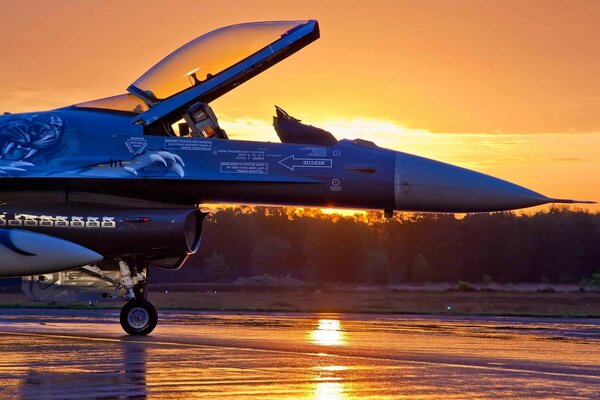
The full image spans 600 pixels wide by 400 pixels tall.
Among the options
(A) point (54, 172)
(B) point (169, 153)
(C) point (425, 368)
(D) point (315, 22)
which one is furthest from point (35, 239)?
(C) point (425, 368)

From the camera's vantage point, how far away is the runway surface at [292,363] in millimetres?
11031

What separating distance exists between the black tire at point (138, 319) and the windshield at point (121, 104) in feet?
9.85

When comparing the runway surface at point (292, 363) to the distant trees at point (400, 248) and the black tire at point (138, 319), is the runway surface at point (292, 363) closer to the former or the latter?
the black tire at point (138, 319)

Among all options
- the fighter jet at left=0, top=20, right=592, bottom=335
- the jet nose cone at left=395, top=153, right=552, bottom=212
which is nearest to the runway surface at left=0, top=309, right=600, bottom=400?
the fighter jet at left=0, top=20, right=592, bottom=335

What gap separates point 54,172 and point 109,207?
98cm

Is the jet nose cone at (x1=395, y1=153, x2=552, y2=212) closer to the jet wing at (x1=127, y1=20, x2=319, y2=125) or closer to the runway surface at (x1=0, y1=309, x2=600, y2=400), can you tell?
the runway surface at (x1=0, y1=309, x2=600, y2=400)

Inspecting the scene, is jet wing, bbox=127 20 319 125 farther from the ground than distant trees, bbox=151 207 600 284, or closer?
farther from the ground

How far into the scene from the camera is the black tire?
60.6 ft

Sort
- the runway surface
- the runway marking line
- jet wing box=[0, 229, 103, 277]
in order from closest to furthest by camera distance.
→ the runway surface < the runway marking line < jet wing box=[0, 229, 103, 277]

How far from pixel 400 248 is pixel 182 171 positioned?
245 feet

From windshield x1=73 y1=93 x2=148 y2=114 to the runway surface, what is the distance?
347 centimetres

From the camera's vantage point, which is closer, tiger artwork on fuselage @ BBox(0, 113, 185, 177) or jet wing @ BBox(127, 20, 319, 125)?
tiger artwork on fuselage @ BBox(0, 113, 185, 177)

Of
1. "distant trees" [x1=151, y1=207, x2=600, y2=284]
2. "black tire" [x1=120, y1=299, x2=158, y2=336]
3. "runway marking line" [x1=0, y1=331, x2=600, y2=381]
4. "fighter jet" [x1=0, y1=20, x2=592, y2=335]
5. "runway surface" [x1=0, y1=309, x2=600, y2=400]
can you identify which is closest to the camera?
"runway surface" [x1=0, y1=309, x2=600, y2=400]

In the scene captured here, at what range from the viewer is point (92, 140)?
18000 millimetres
